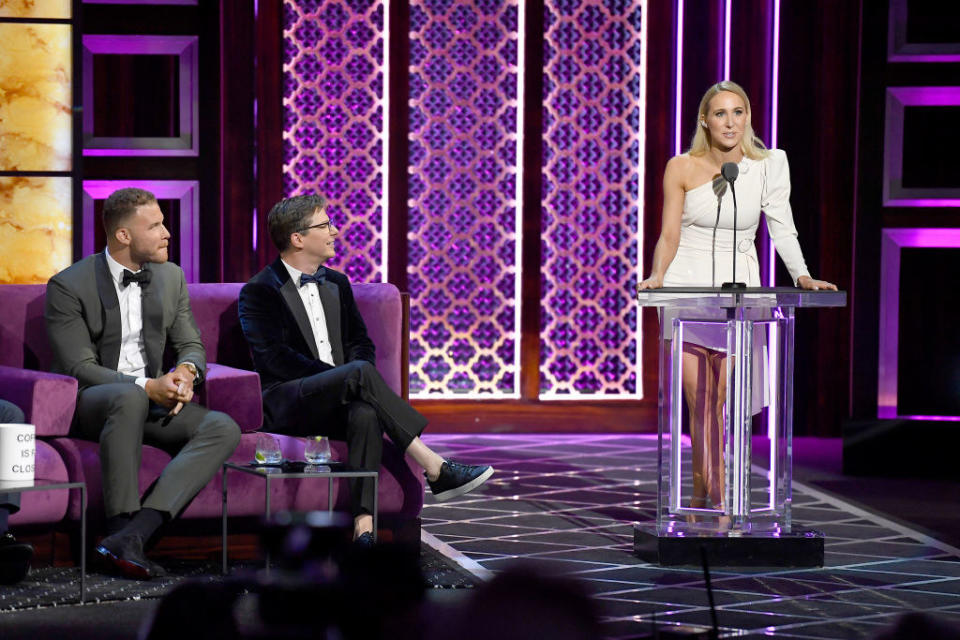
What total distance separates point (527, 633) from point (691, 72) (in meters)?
6.50

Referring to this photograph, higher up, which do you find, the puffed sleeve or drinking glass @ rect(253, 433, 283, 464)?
the puffed sleeve

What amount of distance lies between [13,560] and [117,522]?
30 cm

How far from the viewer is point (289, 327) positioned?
14.5ft

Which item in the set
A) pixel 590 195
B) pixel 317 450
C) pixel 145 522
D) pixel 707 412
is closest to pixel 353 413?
pixel 317 450

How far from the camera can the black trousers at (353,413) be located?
161 inches

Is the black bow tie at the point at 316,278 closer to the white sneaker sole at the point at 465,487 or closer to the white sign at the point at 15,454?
the white sneaker sole at the point at 465,487

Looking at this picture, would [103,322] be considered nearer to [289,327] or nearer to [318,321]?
[289,327]

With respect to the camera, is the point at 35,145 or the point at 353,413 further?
the point at 35,145

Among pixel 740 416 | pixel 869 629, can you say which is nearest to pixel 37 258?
pixel 740 416

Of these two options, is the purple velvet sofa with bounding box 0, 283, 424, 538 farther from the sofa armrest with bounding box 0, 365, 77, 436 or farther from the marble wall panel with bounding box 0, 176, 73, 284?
the marble wall panel with bounding box 0, 176, 73, 284

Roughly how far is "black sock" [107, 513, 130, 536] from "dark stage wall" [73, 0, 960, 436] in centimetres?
349

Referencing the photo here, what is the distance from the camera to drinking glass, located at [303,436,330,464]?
3.90 m

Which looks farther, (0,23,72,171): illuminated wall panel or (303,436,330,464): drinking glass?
(0,23,72,171): illuminated wall panel

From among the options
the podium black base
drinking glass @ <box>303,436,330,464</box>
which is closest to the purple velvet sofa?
drinking glass @ <box>303,436,330,464</box>
